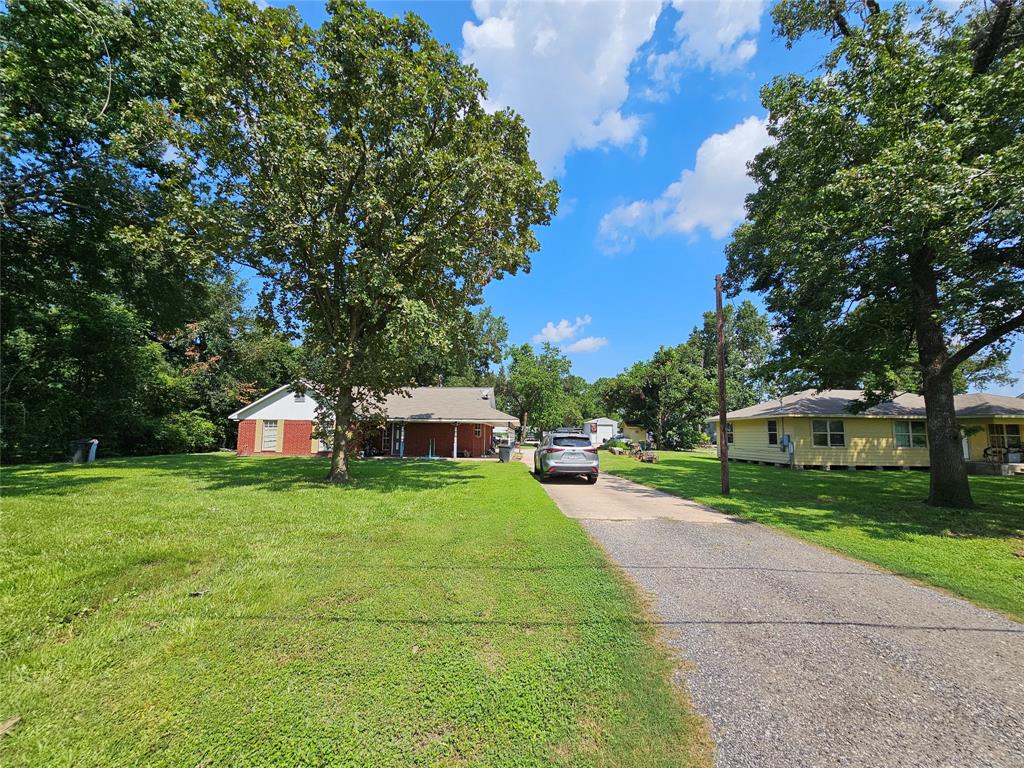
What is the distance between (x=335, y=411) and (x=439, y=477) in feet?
12.8

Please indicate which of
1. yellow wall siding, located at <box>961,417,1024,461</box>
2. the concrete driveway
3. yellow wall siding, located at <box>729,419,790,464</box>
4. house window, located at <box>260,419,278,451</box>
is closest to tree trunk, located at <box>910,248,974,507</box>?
the concrete driveway

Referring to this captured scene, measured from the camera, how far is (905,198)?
7.47 metres

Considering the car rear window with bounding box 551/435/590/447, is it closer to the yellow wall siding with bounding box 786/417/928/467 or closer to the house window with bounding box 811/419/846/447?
the yellow wall siding with bounding box 786/417/928/467

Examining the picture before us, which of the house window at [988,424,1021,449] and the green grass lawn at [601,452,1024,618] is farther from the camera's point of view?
the house window at [988,424,1021,449]

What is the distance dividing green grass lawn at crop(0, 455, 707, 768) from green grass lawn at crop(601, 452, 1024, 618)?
386 centimetres

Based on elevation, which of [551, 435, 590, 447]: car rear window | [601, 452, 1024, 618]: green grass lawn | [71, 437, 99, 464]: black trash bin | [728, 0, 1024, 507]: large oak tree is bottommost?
[601, 452, 1024, 618]: green grass lawn

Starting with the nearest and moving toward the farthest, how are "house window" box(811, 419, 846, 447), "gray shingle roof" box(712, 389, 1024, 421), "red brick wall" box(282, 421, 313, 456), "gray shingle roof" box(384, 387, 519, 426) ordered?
"gray shingle roof" box(712, 389, 1024, 421), "house window" box(811, 419, 846, 447), "gray shingle roof" box(384, 387, 519, 426), "red brick wall" box(282, 421, 313, 456)

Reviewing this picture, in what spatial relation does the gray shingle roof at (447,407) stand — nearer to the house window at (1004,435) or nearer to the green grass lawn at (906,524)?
the green grass lawn at (906,524)

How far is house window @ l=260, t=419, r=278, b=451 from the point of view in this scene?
2697 cm

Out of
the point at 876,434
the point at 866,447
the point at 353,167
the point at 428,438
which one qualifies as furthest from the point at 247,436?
the point at 876,434

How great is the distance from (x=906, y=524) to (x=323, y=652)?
32.4ft

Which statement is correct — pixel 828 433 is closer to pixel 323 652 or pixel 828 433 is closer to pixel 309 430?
pixel 323 652

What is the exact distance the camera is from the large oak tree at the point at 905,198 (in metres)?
7.70

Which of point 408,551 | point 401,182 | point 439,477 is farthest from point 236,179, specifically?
point 408,551
